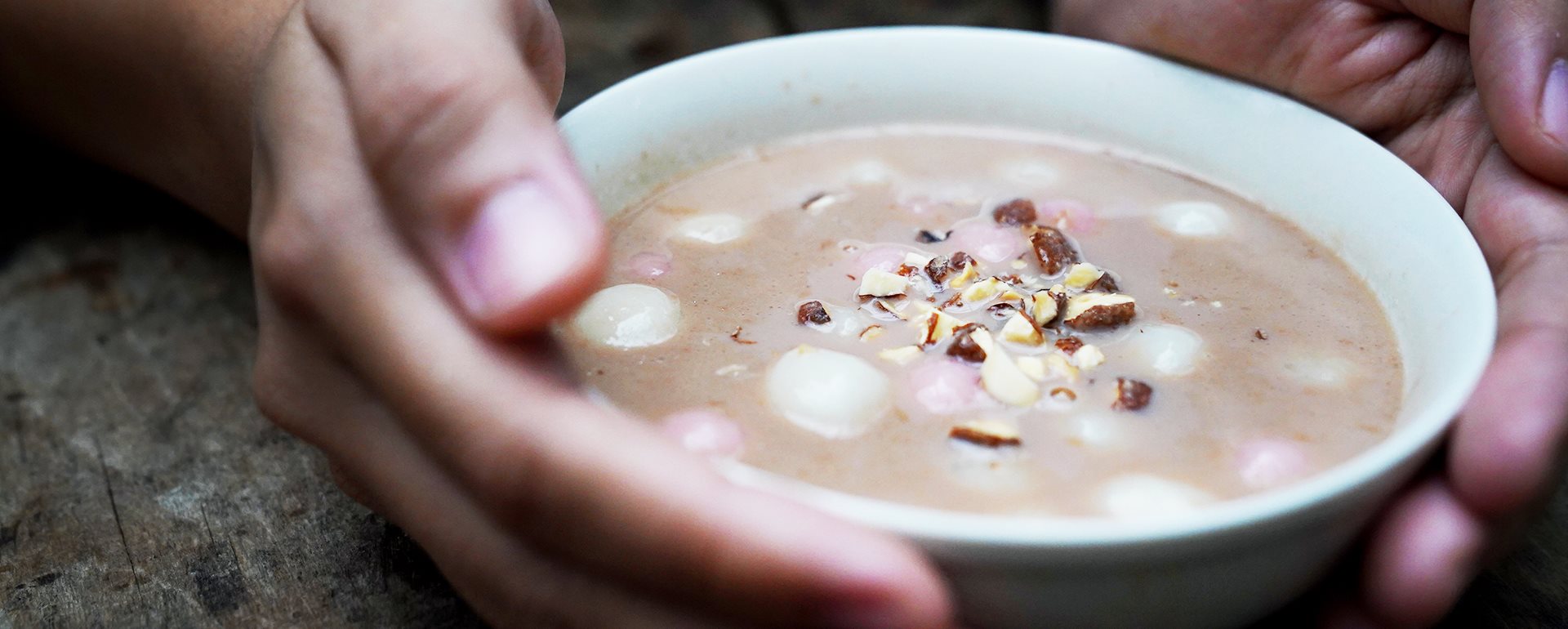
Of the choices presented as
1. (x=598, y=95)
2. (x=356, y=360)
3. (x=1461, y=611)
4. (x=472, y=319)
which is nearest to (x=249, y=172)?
(x=598, y=95)

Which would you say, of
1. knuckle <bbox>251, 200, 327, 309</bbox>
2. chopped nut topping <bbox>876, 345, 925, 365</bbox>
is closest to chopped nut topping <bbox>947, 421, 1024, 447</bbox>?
chopped nut topping <bbox>876, 345, 925, 365</bbox>

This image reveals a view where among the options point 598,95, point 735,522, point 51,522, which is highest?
point 735,522

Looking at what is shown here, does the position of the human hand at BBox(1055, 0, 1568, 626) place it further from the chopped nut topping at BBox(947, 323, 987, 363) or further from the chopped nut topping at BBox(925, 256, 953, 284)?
the chopped nut topping at BBox(925, 256, 953, 284)

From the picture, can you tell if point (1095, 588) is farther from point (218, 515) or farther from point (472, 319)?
point (218, 515)

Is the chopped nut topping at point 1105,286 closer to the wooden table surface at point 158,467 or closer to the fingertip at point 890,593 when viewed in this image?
the wooden table surface at point 158,467

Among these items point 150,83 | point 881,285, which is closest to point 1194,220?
point 881,285

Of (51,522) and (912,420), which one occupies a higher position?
(912,420)

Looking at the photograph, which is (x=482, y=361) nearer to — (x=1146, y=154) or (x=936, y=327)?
(x=936, y=327)
